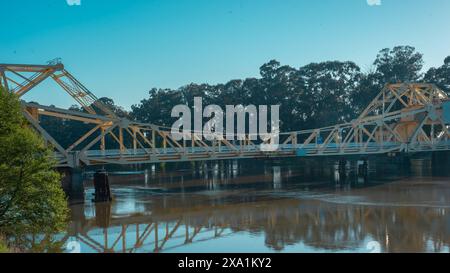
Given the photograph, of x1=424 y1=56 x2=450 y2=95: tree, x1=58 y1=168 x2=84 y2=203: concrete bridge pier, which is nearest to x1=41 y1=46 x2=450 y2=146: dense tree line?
x1=424 y1=56 x2=450 y2=95: tree

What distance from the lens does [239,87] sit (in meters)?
77.1

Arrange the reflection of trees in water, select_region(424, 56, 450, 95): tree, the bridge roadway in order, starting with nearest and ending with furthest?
the reflection of trees in water < the bridge roadway < select_region(424, 56, 450, 95): tree

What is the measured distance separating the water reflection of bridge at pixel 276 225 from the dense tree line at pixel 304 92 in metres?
39.3

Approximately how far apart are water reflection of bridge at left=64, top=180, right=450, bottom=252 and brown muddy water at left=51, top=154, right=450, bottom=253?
0.13 feet

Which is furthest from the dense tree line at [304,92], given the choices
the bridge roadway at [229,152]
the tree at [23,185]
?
the tree at [23,185]

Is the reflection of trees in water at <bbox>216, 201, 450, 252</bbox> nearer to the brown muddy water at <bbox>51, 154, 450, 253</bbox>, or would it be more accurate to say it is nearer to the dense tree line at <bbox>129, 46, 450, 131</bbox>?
the brown muddy water at <bbox>51, 154, 450, 253</bbox>

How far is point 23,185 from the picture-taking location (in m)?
17.5

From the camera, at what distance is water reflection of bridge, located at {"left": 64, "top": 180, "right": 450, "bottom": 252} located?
1953cm

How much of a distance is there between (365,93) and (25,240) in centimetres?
5929

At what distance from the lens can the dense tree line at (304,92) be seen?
6988 centimetres

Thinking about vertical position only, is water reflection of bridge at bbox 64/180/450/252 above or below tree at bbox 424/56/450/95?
below

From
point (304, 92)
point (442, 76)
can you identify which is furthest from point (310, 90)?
point (442, 76)

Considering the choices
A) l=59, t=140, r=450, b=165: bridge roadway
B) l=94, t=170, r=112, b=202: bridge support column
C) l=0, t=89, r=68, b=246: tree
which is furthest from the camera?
l=59, t=140, r=450, b=165: bridge roadway

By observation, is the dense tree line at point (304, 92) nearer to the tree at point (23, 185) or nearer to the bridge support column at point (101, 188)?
the bridge support column at point (101, 188)
